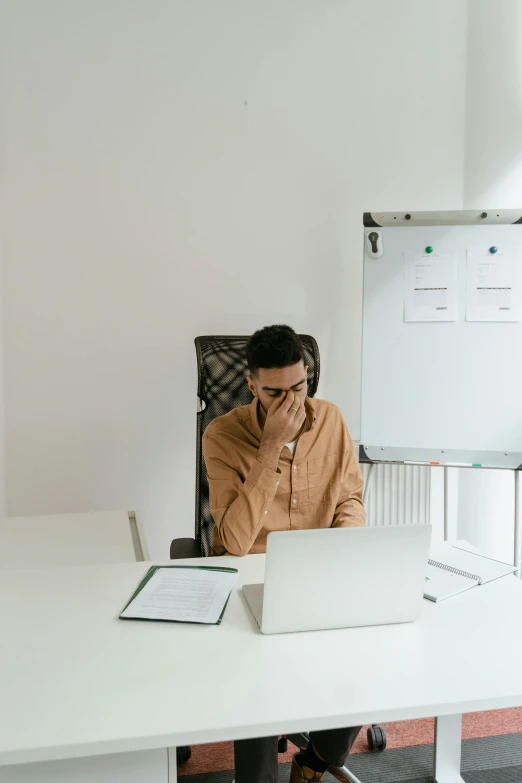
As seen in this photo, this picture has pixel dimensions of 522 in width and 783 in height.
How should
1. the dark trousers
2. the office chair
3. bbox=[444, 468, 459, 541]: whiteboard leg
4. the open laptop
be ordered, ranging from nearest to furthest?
the open laptop, the dark trousers, the office chair, bbox=[444, 468, 459, 541]: whiteboard leg

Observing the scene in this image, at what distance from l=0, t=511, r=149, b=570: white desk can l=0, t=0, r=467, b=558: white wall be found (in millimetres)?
736

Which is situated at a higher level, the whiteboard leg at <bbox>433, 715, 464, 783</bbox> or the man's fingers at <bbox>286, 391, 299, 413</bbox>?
the man's fingers at <bbox>286, 391, 299, 413</bbox>

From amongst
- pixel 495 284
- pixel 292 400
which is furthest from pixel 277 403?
pixel 495 284

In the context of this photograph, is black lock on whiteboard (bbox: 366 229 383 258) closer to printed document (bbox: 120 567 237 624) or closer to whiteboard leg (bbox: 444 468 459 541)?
whiteboard leg (bbox: 444 468 459 541)

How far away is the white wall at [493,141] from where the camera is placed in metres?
2.60

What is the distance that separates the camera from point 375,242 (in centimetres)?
250

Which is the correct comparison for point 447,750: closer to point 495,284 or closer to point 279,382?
point 279,382

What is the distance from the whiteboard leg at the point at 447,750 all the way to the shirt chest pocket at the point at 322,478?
68 cm

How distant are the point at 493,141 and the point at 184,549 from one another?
2212 millimetres

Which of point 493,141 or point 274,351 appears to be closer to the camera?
point 274,351

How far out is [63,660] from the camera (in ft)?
3.24

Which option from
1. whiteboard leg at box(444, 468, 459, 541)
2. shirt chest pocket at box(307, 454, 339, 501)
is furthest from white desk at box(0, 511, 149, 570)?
whiteboard leg at box(444, 468, 459, 541)

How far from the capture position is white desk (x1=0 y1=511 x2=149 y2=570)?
1.59 metres

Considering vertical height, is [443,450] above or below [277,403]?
below
